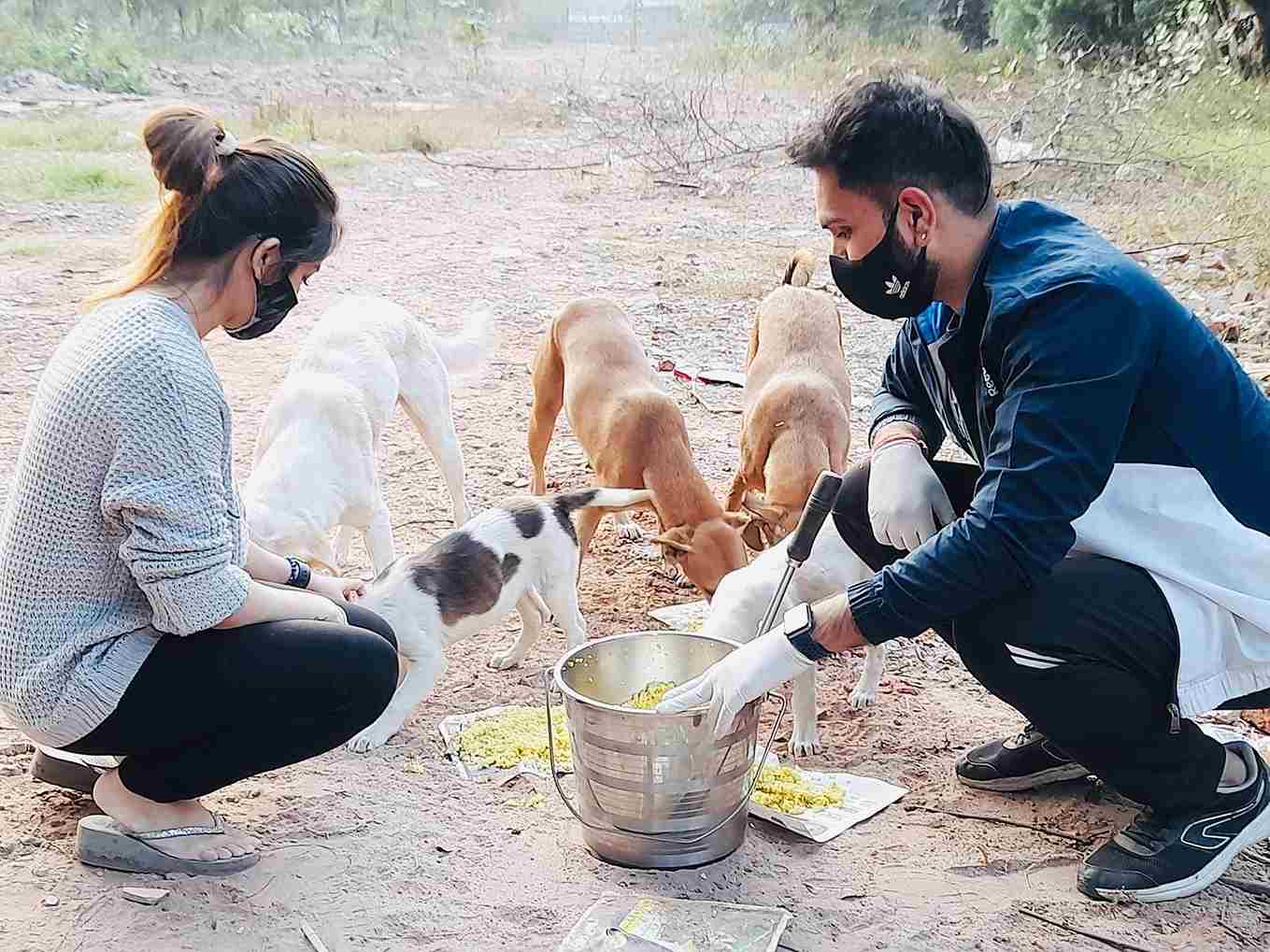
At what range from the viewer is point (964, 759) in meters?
4.03

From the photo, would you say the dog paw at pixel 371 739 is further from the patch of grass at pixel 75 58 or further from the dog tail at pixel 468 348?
the patch of grass at pixel 75 58

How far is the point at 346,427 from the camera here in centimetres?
534

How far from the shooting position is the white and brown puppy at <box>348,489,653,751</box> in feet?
14.4

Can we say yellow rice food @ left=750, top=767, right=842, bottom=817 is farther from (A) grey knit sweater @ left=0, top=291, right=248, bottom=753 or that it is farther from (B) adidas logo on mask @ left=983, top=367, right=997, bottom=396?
(A) grey knit sweater @ left=0, top=291, right=248, bottom=753

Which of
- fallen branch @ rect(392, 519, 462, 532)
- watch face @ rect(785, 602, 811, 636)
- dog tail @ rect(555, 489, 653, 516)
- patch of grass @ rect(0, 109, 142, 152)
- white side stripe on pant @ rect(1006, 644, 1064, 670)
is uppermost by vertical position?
watch face @ rect(785, 602, 811, 636)

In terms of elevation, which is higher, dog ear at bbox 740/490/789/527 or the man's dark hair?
the man's dark hair

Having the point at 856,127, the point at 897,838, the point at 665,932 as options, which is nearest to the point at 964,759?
the point at 897,838

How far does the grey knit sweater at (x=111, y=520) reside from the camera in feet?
9.54

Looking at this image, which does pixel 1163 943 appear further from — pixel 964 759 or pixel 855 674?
pixel 855 674

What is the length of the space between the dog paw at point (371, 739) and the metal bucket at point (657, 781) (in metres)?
0.95

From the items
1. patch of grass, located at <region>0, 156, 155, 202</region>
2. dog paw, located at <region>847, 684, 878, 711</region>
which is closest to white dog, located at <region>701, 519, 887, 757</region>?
→ dog paw, located at <region>847, 684, 878, 711</region>

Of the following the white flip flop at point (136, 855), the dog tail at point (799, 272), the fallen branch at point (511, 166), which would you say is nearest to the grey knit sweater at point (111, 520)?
the white flip flop at point (136, 855)

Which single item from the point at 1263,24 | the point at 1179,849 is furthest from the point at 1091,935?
the point at 1263,24

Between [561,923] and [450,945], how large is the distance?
0.90 ft
